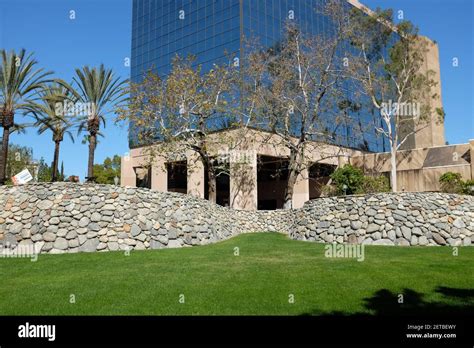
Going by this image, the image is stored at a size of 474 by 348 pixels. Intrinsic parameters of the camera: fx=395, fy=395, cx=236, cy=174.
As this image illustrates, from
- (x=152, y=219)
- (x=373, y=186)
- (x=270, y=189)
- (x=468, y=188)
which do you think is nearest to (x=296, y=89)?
(x=373, y=186)

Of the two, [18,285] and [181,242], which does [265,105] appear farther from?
[18,285]

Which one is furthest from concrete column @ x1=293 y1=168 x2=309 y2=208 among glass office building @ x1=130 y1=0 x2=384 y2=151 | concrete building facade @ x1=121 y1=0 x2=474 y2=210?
glass office building @ x1=130 y1=0 x2=384 y2=151

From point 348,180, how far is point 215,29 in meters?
21.3

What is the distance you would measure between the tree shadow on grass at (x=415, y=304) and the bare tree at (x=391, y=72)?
28.6m

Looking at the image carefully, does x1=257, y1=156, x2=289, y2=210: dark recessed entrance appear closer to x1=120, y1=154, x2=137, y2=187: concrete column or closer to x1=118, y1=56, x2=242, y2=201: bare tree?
x1=120, y1=154, x2=137, y2=187: concrete column

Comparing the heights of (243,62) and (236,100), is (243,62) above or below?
above

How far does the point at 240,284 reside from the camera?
906 cm

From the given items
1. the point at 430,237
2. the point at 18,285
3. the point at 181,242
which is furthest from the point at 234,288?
the point at 430,237

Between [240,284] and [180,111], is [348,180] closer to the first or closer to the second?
[180,111]

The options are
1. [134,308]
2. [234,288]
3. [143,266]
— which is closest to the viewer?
[134,308]

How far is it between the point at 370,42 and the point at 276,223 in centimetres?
2166

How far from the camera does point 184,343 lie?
5.86 metres

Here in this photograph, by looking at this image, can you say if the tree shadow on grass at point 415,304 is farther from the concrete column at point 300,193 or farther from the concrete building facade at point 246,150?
the concrete column at point 300,193

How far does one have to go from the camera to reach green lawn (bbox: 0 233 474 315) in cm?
732
